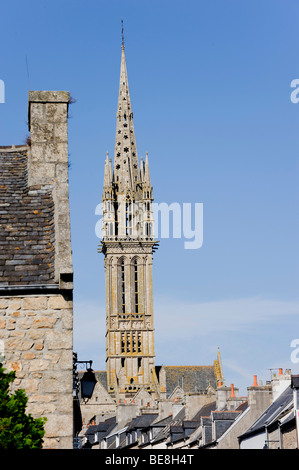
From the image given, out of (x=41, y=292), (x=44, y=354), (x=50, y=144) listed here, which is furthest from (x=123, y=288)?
(x=44, y=354)

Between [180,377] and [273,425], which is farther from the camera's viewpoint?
[180,377]

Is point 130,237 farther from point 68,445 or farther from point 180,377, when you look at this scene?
point 68,445

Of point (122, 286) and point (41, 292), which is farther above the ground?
point (122, 286)

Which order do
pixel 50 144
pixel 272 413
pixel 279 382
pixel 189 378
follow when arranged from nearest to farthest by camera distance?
pixel 50 144 < pixel 272 413 < pixel 279 382 < pixel 189 378

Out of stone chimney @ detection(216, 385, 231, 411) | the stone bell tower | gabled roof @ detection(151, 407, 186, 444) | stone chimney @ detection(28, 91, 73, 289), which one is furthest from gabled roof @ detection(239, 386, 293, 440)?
the stone bell tower

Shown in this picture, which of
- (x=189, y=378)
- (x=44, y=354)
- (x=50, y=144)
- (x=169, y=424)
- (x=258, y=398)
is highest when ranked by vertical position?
(x=189, y=378)

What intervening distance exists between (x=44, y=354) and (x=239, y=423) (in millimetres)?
29010

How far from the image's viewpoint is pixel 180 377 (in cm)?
12800

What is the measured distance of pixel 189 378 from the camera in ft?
423

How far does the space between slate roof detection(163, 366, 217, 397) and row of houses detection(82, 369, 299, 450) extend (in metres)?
69.3

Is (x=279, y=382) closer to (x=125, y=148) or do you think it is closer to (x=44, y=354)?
(x=44, y=354)
